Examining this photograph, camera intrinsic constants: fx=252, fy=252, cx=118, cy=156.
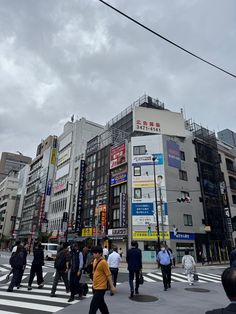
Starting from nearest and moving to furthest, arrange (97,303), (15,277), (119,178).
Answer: (97,303), (15,277), (119,178)

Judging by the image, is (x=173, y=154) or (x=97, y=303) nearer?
(x=97, y=303)

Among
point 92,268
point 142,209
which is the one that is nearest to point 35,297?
point 92,268

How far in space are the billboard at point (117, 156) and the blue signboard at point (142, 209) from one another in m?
7.16

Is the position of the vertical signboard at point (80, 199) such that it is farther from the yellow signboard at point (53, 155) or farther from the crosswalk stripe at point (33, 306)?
the crosswalk stripe at point (33, 306)

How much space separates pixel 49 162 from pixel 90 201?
87.4ft

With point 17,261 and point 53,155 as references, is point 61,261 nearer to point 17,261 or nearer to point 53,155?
point 17,261

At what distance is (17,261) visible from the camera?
9266 millimetres

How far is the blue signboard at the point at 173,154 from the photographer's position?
35.3 meters

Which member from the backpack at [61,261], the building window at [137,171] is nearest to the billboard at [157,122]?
the building window at [137,171]

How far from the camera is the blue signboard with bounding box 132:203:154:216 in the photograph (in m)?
32.1

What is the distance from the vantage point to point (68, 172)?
53.1m

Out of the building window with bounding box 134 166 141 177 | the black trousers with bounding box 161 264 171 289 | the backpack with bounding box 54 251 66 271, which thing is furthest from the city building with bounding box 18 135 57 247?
the backpack with bounding box 54 251 66 271

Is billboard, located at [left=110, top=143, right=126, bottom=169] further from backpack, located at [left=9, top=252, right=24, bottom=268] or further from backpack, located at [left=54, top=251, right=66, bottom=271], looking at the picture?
backpack, located at [left=54, top=251, right=66, bottom=271]

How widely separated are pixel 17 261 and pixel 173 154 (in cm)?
2946
